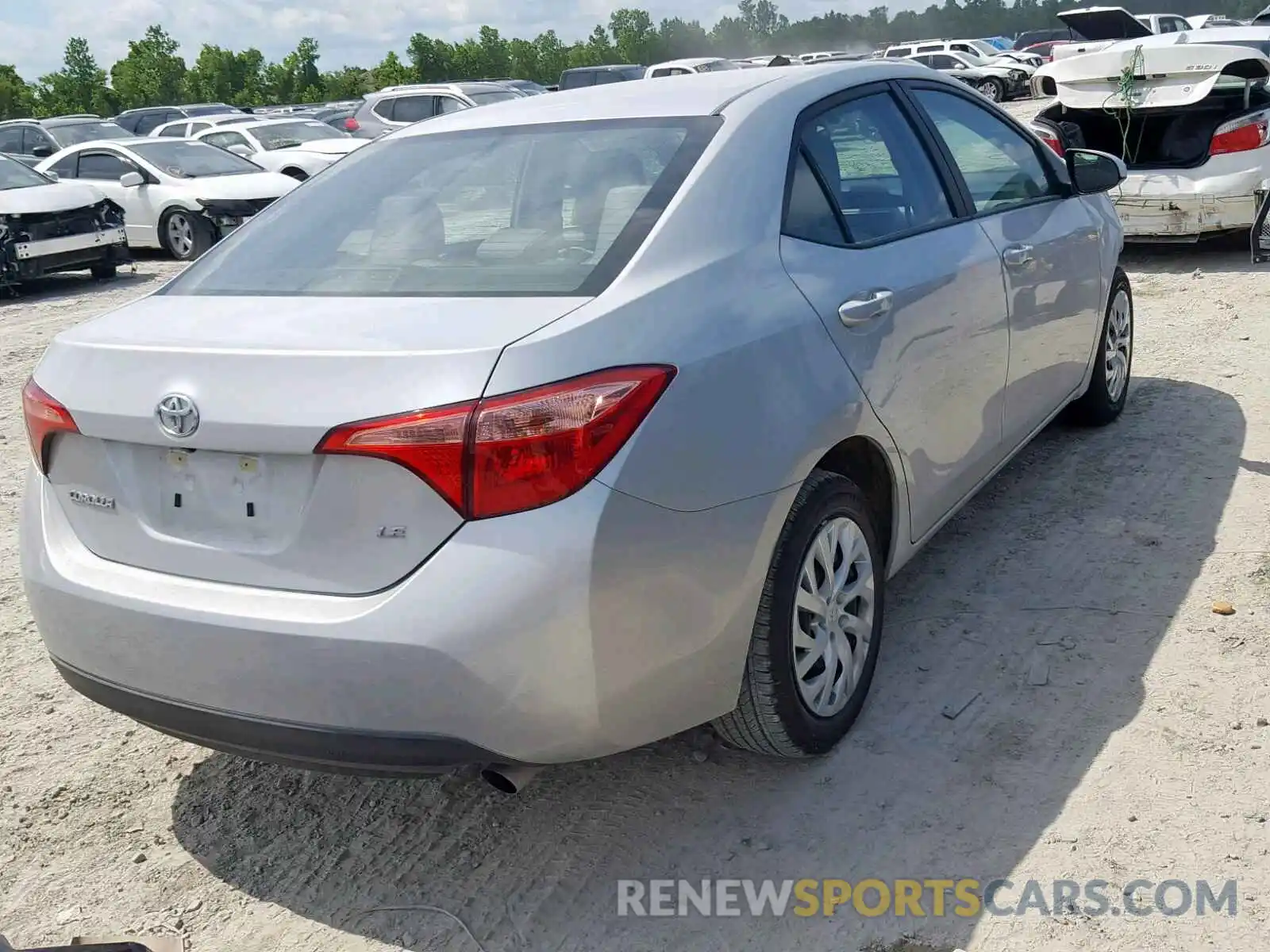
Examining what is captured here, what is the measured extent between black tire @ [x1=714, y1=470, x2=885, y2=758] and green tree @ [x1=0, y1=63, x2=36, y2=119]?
5965 cm

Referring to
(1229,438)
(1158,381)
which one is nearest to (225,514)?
(1229,438)

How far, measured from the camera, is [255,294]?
2.95 meters

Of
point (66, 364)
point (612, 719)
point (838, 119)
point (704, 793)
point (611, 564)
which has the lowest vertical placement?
point (704, 793)

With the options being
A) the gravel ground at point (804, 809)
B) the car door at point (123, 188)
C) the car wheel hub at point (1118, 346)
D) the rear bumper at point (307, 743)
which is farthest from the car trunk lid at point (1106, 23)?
the rear bumper at point (307, 743)

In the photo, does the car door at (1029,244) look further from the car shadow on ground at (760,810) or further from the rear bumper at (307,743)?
the rear bumper at (307,743)

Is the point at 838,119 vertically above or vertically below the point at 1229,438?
above

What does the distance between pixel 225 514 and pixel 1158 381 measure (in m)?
5.11

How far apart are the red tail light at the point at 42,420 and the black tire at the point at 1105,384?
3913 mm

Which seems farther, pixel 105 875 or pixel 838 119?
pixel 838 119

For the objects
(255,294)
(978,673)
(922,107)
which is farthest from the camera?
(922,107)

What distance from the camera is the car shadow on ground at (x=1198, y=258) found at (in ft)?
29.6

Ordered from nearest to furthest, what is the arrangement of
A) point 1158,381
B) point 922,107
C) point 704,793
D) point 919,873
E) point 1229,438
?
1. point 919,873
2. point 704,793
3. point 922,107
4. point 1229,438
5. point 1158,381

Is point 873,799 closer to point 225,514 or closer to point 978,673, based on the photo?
point 978,673

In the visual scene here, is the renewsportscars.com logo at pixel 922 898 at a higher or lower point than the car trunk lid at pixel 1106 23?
lower
